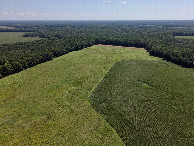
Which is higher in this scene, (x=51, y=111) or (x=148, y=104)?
(x=148, y=104)

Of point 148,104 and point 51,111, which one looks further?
point 148,104

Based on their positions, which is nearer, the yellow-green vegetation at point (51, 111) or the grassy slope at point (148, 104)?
the yellow-green vegetation at point (51, 111)

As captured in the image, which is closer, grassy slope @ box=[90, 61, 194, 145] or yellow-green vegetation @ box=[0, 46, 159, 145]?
yellow-green vegetation @ box=[0, 46, 159, 145]

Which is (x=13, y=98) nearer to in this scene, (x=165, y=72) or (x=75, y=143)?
(x=75, y=143)

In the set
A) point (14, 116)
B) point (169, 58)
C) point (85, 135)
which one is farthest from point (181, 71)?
point (14, 116)
